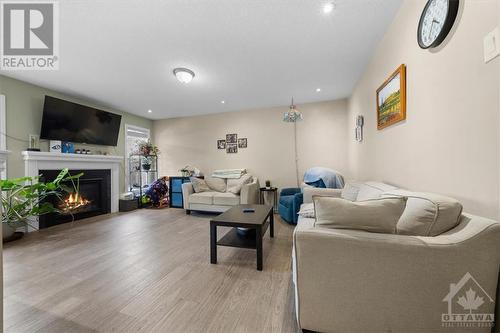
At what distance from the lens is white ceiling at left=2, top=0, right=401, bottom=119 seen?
1722mm

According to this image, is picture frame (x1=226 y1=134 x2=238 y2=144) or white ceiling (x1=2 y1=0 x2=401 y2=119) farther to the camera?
picture frame (x1=226 y1=134 x2=238 y2=144)

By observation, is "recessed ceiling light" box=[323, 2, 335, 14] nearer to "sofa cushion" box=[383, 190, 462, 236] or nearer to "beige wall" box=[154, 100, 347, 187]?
"sofa cushion" box=[383, 190, 462, 236]

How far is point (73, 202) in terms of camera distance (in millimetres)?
3533

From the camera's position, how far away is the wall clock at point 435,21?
1138 mm

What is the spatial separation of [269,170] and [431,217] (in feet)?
11.9

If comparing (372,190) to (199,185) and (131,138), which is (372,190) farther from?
(131,138)

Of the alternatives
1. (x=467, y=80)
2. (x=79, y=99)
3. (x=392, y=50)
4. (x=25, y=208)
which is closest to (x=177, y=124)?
(x=79, y=99)

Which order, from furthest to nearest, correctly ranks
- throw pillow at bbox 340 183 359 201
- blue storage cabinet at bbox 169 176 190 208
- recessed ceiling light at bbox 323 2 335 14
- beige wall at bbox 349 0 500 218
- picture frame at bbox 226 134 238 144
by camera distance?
picture frame at bbox 226 134 238 144, blue storage cabinet at bbox 169 176 190 208, throw pillow at bbox 340 183 359 201, recessed ceiling light at bbox 323 2 335 14, beige wall at bbox 349 0 500 218

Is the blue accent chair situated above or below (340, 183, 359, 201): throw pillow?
below

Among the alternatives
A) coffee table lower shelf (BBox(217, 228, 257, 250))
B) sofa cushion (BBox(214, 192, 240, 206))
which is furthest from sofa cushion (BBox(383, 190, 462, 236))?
sofa cushion (BBox(214, 192, 240, 206))

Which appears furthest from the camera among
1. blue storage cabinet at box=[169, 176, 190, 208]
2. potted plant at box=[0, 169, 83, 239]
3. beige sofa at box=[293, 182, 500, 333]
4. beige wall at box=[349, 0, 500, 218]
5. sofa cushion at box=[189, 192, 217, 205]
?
blue storage cabinet at box=[169, 176, 190, 208]

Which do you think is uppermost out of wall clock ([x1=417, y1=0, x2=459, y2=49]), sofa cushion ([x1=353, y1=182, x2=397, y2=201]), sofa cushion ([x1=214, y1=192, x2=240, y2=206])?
wall clock ([x1=417, y1=0, x2=459, y2=49])

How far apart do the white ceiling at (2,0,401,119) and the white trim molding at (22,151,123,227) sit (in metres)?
1.14

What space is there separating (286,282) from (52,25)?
318 centimetres
